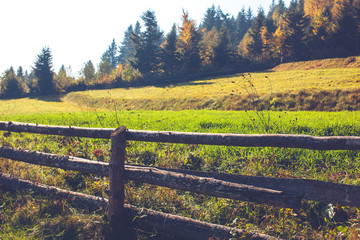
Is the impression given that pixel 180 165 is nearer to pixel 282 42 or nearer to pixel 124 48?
pixel 282 42

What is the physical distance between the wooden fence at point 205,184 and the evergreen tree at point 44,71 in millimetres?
62093

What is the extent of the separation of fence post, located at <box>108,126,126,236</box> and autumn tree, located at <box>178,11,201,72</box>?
5120 centimetres

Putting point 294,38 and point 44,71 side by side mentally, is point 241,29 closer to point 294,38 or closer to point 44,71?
point 294,38

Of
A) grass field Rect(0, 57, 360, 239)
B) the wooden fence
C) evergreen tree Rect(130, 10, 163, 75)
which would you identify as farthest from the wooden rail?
evergreen tree Rect(130, 10, 163, 75)

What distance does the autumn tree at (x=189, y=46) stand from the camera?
5275 cm

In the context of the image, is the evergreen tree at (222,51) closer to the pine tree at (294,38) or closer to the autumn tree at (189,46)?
the autumn tree at (189,46)

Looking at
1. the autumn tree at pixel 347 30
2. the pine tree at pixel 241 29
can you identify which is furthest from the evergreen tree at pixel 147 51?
the pine tree at pixel 241 29

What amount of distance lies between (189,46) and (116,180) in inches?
2065

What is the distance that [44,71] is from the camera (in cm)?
5634

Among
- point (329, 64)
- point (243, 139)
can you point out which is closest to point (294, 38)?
point (329, 64)

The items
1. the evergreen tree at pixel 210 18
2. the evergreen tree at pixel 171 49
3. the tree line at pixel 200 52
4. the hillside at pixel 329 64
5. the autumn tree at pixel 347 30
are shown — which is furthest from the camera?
the evergreen tree at pixel 210 18

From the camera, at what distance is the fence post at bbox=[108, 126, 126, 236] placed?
3396mm

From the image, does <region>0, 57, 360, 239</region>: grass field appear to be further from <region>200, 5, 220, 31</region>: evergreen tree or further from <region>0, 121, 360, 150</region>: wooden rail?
<region>200, 5, 220, 31</region>: evergreen tree

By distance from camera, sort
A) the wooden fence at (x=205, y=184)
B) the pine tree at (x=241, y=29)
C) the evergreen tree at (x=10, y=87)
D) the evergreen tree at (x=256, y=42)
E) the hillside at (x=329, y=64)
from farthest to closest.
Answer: the pine tree at (x=241, y=29), the evergreen tree at (x=256, y=42), the evergreen tree at (x=10, y=87), the hillside at (x=329, y=64), the wooden fence at (x=205, y=184)
